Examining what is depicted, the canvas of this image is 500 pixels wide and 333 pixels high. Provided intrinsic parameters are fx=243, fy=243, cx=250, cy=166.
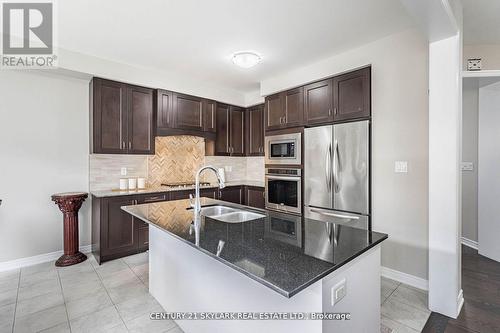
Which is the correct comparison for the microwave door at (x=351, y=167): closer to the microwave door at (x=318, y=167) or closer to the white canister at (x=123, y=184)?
the microwave door at (x=318, y=167)

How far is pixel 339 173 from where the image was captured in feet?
9.65

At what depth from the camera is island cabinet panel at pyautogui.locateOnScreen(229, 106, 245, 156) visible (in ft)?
15.5

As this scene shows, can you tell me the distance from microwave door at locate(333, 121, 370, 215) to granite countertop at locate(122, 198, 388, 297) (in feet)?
4.40

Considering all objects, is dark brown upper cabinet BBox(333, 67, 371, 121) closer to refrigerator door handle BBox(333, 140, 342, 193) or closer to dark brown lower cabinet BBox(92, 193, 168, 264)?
refrigerator door handle BBox(333, 140, 342, 193)

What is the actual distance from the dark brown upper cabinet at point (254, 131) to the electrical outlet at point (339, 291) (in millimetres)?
3599

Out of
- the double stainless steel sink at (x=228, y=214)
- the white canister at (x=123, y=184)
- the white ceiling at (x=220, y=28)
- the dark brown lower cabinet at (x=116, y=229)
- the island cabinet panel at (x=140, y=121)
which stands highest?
the white ceiling at (x=220, y=28)

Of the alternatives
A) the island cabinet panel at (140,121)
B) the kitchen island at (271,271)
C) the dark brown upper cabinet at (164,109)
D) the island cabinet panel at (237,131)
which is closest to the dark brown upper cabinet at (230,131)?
the island cabinet panel at (237,131)

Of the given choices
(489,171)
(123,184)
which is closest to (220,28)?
(123,184)

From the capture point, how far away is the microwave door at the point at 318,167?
304cm

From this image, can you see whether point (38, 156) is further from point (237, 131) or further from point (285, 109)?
point (285, 109)

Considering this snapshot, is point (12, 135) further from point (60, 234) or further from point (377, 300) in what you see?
point (377, 300)

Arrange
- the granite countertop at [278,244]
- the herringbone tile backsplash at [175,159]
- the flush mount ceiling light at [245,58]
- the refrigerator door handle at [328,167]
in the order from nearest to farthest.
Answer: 1. the granite countertop at [278,244]
2. the flush mount ceiling light at [245,58]
3. the refrigerator door handle at [328,167]
4. the herringbone tile backsplash at [175,159]

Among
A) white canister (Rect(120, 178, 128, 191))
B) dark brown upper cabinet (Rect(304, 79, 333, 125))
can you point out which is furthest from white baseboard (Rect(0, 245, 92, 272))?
dark brown upper cabinet (Rect(304, 79, 333, 125))

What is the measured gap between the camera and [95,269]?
294cm
